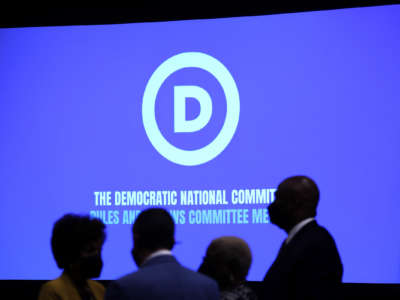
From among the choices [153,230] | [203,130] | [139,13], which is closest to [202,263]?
[153,230]

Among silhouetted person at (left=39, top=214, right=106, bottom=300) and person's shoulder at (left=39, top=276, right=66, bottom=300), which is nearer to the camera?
person's shoulder at (left=39, top=276, right=66, bottom=300)

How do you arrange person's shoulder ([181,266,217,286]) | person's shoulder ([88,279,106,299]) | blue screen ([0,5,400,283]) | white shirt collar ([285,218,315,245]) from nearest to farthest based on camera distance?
person's shoulder ([181,266,217,286]) → person's shoulder ([88,279,106,299]) → white shirt collar ([285,218,315,245]) → blue screen ([0,5,400,283])

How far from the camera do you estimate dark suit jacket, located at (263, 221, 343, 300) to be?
104 inches

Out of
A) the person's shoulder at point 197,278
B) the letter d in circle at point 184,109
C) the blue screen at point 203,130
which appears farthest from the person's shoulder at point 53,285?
the letter d in circle at point 184,109

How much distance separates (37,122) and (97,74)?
62 cm

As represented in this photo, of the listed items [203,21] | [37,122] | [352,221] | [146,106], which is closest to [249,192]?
[352,221]

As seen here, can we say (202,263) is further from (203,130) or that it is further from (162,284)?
(203,130)

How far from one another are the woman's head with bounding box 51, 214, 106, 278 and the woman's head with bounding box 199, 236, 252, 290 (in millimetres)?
456

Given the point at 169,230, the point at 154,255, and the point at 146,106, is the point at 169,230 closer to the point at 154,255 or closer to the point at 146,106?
the point at 154,255

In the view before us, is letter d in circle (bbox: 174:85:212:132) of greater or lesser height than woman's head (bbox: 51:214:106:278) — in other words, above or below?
above

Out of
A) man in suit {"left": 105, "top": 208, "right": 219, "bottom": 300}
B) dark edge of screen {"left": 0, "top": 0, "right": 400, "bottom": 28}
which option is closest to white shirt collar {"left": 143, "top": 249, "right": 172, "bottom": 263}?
man in suit {"left": 105, "top": 208, "right": 219, "bottom": 300}

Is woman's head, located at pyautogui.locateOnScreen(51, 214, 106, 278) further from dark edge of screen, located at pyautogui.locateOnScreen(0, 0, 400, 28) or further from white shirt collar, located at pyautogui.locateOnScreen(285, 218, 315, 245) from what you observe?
dark edge of screen, located at pyautogui.locateOnScreen(0, 0, 400, 28)

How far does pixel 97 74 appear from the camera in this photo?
486 cm

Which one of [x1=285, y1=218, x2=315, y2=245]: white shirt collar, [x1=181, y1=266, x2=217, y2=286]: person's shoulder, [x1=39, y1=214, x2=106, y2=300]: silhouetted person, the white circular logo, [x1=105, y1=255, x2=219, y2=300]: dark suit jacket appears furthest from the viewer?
the white circular logo
